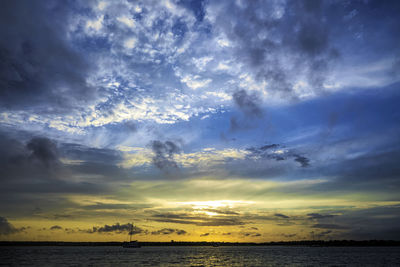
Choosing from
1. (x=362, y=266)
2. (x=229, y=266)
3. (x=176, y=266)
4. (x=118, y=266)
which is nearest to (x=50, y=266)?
(x=118, y=266)

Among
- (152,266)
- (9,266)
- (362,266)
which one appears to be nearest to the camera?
(9,266)

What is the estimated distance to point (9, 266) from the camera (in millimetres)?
96125

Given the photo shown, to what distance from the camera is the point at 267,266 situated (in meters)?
106

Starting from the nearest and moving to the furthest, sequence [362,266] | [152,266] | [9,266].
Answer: [9,266] < [152,266] < [362,266]

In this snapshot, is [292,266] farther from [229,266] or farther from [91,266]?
[91,266]

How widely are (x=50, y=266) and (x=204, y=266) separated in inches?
2113

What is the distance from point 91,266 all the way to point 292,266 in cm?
7327

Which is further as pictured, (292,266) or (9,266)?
(292,266)

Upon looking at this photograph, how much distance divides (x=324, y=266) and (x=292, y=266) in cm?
1211

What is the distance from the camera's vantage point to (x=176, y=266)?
10438 cm

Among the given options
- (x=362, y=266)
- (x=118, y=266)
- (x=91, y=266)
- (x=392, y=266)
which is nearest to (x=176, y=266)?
(x=118, y=266)

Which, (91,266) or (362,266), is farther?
(362,266)

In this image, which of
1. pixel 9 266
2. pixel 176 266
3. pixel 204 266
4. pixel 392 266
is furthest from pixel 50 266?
pixel 392 266

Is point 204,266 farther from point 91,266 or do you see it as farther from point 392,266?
point 392,266
